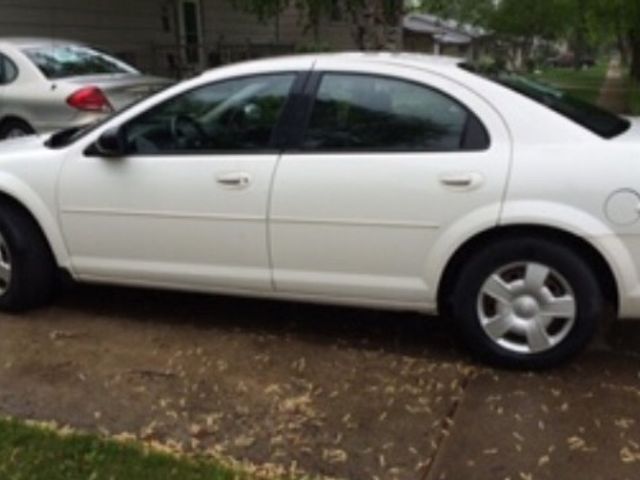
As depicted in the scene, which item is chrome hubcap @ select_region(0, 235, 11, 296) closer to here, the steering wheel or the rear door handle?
the steering wheel

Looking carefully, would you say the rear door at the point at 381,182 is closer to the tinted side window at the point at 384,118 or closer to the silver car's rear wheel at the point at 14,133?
the tinted side window at the point at 384,118

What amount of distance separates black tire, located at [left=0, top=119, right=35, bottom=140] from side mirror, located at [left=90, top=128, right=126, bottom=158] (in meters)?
4.95

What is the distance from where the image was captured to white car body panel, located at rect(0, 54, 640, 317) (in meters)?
3.91

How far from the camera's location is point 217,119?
4.54 m

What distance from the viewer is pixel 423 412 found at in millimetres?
3822

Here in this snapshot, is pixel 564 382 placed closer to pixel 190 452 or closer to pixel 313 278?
pixel 313 278

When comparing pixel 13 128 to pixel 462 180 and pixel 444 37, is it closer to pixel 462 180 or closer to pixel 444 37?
pixel 462 180

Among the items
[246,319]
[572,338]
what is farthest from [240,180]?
[572,338]

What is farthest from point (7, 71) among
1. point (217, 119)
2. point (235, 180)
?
point (235, 180)

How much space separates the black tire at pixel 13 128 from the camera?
9.15 metres

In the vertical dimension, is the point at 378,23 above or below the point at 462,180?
below

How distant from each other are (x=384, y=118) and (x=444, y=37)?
4870cm

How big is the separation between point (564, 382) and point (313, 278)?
1.33 meters

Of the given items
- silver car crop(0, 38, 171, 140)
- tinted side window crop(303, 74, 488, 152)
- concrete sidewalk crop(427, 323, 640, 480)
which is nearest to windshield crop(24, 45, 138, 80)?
silver car crop(0, 38, 171, 140)
